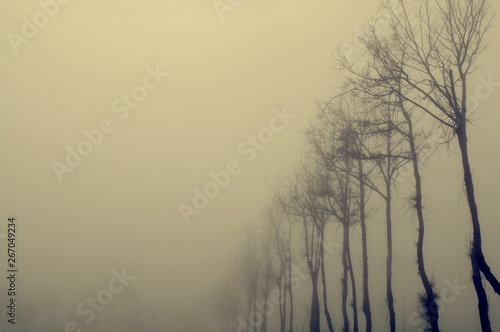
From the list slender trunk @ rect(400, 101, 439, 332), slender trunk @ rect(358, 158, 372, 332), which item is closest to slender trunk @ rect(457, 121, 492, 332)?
slender trunk @ rect(400, 101, 439, 332)

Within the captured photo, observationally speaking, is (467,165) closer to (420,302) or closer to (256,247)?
(420,302)

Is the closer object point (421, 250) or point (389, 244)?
point (421, 250)

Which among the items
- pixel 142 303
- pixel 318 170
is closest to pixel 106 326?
pixel 142 303

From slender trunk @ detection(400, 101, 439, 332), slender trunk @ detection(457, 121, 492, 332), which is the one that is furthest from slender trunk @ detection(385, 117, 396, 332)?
slender trunk @ detection(457, 121, 492, 332)

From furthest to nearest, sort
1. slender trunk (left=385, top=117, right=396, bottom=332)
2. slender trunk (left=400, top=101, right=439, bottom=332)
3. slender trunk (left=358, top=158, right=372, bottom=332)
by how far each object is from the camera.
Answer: slender trunk (left=358, top=158, right=372, bottom=332)
slender trunk (left=385, top=117, right=396, bottom=332)
slender trunk (left=400, top=101, right=439, bottom=332)

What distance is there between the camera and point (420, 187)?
13766 millimetres

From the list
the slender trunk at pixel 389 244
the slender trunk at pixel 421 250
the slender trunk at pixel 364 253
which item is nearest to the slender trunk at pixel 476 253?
the slender trunk at pixel 421 250

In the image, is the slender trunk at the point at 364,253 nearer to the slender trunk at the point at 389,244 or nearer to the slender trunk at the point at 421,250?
the slender trunk at the point at 389,244

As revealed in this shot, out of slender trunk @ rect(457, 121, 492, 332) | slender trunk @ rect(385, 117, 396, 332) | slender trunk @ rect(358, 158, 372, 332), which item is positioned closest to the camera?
slender trunk @ rect(457, 121, 492, 332)

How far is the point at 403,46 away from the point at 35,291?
86.4 meters

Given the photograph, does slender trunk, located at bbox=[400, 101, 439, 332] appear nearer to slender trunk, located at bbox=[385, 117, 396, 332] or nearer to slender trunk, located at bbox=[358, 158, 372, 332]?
slender trunk, located at bbox=[385, 117, 396, 332]

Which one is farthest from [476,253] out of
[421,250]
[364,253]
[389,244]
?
[364,253]

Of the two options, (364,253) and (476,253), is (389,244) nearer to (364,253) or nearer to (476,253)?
(364,253)

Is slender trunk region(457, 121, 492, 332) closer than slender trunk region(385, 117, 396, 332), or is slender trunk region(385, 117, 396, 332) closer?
slender trunk region(457, 121, 492, 332)
